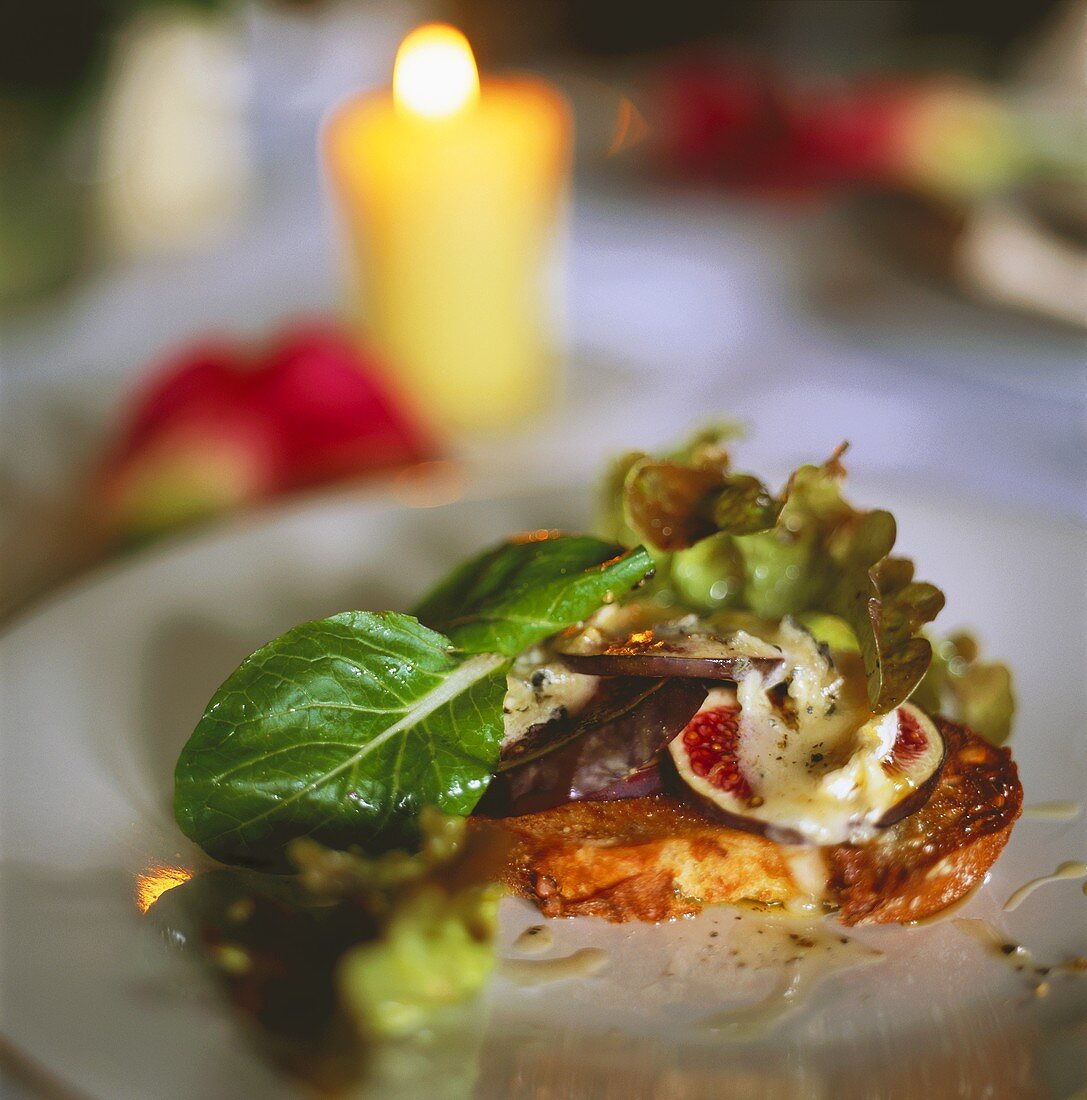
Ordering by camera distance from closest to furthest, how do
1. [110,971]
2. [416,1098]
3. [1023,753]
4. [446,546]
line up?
[416,1098], [110,971], [1023,753], [446,546]

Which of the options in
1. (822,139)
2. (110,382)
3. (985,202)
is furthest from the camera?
(822,139)

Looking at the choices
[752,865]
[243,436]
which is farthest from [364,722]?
[243,436]

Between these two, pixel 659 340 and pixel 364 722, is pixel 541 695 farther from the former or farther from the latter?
pixel 659 340

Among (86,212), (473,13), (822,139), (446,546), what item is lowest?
(446,546)

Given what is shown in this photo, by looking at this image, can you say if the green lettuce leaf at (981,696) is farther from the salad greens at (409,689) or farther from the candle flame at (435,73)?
the candle flame at (435,73)

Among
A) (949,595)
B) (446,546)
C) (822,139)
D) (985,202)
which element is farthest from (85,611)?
(822,139)

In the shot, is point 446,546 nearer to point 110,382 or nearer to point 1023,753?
point 1023,753
